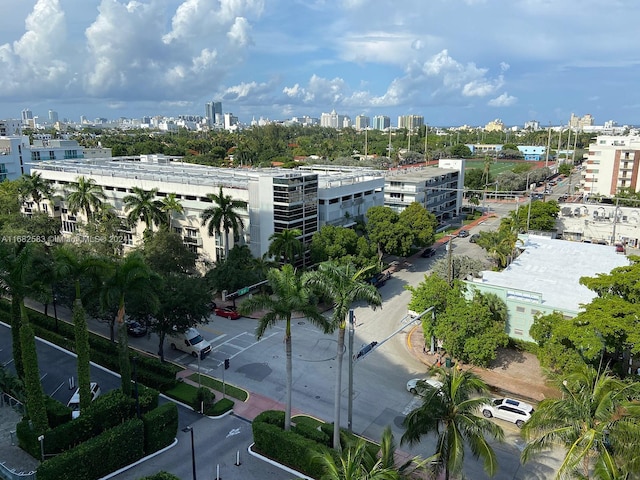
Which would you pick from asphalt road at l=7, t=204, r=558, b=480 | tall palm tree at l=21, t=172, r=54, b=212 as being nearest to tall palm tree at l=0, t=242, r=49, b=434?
asphalt road at l=7, t=204, r=558, b=480

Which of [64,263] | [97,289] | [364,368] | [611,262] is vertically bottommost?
[364,368]

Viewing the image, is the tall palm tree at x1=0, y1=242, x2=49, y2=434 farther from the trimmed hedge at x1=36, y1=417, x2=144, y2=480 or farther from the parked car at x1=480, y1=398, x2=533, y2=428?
the parked car at x1=480, y1=398, x2=533, y2=428

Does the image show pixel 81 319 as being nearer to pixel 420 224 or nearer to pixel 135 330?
pixel 135 330

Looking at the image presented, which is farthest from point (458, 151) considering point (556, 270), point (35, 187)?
point (35, 187)

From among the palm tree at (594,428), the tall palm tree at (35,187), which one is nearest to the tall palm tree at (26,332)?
Answer: the palm tree at (594,428)

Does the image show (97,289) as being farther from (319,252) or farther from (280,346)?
(319,252)

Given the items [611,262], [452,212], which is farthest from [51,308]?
[452,212]
